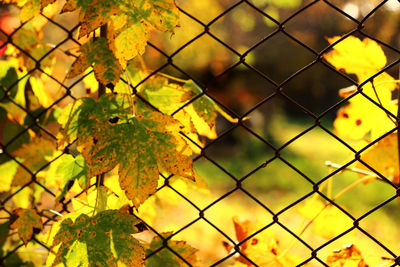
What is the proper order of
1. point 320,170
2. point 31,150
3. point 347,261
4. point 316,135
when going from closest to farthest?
1. point 347,261
2. point 31,150
3. point 320,170
4. point 316,135

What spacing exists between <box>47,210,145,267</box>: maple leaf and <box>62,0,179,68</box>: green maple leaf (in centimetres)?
Answer: 34

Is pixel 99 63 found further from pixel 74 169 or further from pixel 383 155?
pixel 383 155

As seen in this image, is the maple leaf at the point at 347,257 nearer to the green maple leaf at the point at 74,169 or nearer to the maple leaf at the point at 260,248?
the maple leaf at the point at 260,248

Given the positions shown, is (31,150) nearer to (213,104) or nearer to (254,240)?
(213,104)

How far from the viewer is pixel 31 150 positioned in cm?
140

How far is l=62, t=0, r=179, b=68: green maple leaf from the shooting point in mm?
961

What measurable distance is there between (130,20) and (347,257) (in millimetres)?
724

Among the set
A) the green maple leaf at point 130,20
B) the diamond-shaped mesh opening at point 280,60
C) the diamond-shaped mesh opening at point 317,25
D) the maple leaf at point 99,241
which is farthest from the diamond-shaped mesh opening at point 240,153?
the diamond-shaped mesh opening at point 317,25

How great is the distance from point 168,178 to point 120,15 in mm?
430

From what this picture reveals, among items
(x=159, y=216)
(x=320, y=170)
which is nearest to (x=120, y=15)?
(x=159, y=216)

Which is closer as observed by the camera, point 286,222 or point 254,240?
point 254,240

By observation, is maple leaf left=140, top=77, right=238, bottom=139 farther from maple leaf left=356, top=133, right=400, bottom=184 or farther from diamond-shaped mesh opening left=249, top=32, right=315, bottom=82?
diamond-shaped mesh opening left=249, top=32, right=315, bottom=82

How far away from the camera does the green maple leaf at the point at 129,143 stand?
3.25 feet

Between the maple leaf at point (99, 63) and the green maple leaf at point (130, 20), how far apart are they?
111mm
